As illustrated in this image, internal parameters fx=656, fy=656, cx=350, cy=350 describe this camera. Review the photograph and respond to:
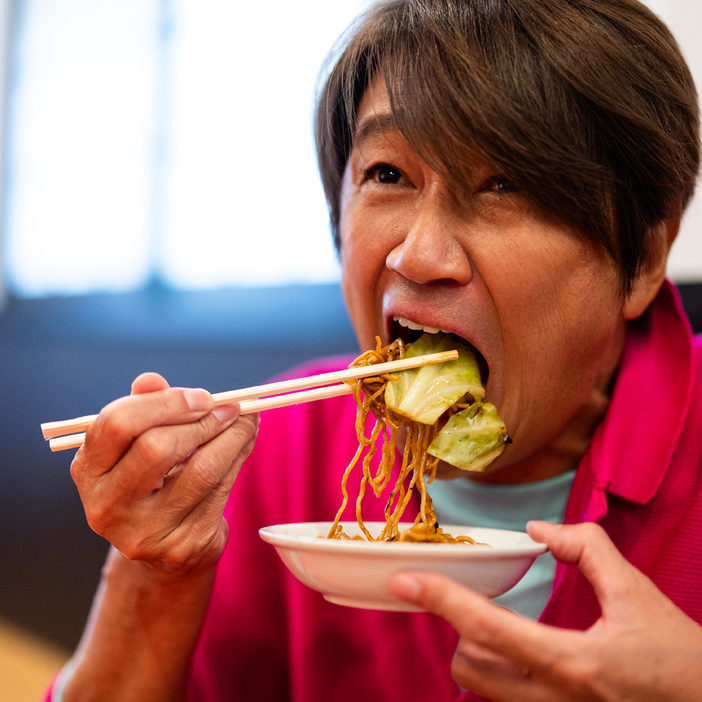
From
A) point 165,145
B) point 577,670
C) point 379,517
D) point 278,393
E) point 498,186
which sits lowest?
point 379,517

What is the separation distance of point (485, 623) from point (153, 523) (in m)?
0.61

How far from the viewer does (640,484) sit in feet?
4.79

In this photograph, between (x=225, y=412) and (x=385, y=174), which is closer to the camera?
(x=225, y=412)

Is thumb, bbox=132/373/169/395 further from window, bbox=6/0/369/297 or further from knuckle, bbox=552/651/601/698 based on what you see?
A: window, bbox=6/0/369/297

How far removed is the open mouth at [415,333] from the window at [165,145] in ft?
8.27

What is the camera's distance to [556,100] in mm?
1271

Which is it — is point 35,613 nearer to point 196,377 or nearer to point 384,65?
point 196,377

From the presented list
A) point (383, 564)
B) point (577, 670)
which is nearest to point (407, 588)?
point (383, 564)

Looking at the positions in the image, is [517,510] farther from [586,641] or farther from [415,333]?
[586,641]

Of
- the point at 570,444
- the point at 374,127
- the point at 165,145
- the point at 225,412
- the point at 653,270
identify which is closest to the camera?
the point at 225,412

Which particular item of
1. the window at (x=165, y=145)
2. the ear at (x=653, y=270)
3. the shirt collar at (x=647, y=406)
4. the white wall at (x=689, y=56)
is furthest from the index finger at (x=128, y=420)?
the window at (x=165, y=145)

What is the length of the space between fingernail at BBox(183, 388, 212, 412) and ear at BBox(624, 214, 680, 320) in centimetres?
98

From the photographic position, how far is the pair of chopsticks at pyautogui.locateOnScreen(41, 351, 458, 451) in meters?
1.11

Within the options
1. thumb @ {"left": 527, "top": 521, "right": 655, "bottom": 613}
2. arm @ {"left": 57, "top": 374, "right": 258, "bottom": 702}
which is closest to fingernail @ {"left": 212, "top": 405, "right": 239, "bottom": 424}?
arm @ {"left": 57, "top": 374, "right": 258, "bottom": 702}
